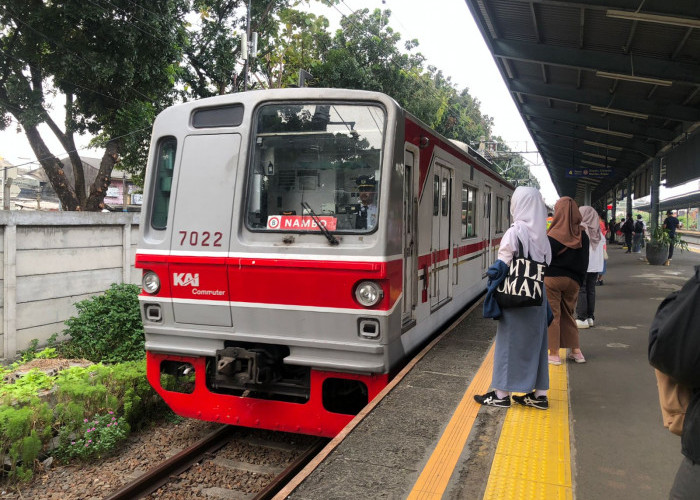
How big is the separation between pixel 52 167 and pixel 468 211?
11.5 metres

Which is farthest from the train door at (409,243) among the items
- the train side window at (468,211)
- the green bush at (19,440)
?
the green bush at (19,440)

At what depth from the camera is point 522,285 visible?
3.88m

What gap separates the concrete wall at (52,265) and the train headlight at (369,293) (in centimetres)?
537

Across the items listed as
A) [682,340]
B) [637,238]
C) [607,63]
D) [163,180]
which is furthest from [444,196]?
[637,238]

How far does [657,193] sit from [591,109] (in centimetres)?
496

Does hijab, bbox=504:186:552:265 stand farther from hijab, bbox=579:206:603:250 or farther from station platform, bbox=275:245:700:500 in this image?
hijab, bbox=579:206:603:250

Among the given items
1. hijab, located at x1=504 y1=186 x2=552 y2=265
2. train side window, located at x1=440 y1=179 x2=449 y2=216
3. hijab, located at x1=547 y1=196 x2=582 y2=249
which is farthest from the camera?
train side window, located at x1=440 y1=179 x2=449 y2=216

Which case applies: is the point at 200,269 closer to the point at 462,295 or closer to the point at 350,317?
the point at 350,317

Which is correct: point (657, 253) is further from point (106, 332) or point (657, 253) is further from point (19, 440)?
point (19, 440)

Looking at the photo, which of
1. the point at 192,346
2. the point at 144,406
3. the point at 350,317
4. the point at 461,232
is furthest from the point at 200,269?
the point at 461,232

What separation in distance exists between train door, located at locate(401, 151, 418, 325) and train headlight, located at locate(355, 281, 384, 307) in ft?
1.89

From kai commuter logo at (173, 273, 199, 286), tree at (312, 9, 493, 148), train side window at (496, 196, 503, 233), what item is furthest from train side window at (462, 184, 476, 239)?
tree at (312, 9, 493, 148)

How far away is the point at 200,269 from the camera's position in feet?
14.2

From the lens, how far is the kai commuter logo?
14.3 ft
